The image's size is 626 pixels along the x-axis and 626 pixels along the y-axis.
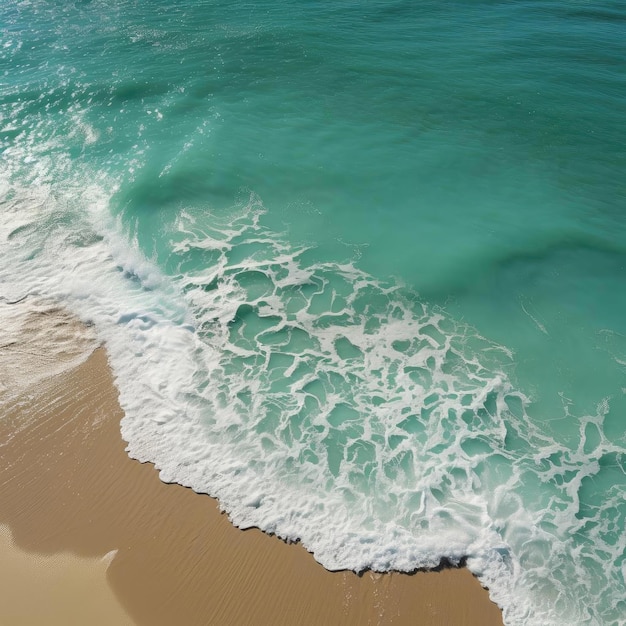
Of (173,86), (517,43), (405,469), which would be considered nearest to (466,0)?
(517,43)

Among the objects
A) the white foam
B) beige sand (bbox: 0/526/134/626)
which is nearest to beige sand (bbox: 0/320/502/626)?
beige sand (bbox: 0/526/134/626)

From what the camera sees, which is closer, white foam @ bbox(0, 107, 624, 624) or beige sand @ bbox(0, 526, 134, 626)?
beige sand @ bbox(0, 526, 134, 626)

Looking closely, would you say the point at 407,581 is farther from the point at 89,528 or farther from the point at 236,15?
the point at 236,15

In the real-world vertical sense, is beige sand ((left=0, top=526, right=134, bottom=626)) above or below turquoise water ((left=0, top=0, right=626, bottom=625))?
below

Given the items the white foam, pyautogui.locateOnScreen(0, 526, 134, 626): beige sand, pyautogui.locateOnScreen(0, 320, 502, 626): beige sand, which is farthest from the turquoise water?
pyautogui.locateOnScreen(0, 526, 134, 626): beige sand

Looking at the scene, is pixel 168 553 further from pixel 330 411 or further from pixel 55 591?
pixel 330 411

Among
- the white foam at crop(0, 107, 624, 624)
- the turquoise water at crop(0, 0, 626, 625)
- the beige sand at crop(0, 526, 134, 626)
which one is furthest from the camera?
the turquoise water at crop(0, 0, 626, 625)

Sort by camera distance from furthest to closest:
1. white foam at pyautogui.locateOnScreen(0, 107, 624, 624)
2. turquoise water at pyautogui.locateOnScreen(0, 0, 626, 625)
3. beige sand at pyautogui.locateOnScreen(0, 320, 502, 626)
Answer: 1. turquoise water at pyautogui.locateOnScreen(0, 0, 626, 625)
2. white foam at pyautogui.locateOnScreen(0, 107, 624, 624)
3. beige sand at pyautogui.locateOnScreen(0, 320, 502, 626)

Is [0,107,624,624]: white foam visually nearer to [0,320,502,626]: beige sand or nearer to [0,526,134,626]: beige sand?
[0,320,502,626]: beige sand
